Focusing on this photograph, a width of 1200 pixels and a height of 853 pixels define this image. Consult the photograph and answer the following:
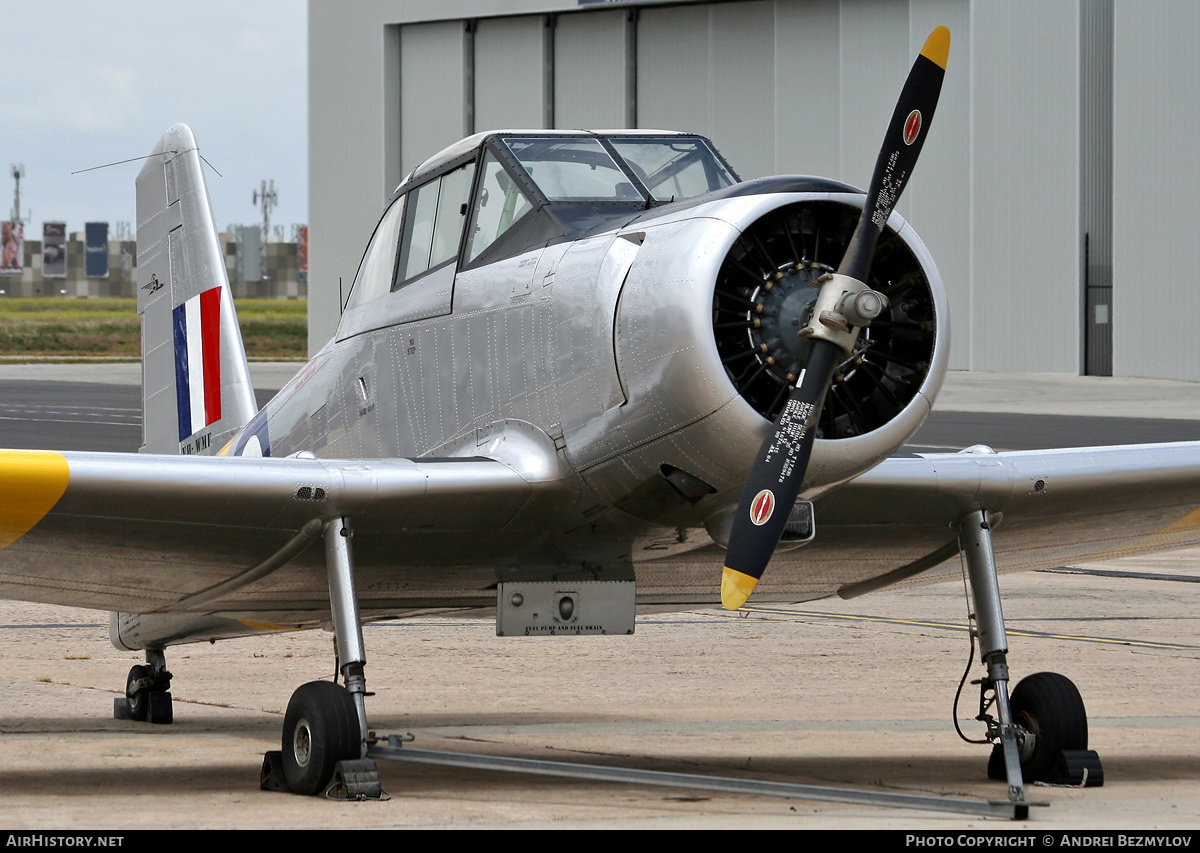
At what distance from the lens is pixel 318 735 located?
22.1 feet

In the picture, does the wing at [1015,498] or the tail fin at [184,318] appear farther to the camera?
the tail fin at [184,318]

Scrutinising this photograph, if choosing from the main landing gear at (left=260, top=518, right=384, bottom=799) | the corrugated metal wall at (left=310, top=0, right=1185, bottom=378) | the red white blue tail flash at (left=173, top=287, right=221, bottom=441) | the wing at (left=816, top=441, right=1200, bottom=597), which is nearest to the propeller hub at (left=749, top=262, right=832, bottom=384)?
the wing at (left=816, top=441, right=1200, bottom=597)

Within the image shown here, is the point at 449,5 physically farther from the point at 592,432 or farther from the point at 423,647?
the point at 592,432

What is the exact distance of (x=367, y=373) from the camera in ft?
28.0

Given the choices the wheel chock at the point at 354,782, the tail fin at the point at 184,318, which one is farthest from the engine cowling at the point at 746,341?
the tail fin at the point at 184,318

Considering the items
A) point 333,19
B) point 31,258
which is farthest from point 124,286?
point 333,19

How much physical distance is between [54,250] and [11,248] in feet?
15.7

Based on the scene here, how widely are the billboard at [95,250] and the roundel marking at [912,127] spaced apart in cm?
16152

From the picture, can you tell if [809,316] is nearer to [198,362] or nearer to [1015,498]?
[1015,498]

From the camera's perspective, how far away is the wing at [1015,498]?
26.2 feet

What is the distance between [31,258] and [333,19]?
11259cm

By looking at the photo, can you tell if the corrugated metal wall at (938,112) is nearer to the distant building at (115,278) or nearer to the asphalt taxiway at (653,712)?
the asphalt taxiway at (653,712)

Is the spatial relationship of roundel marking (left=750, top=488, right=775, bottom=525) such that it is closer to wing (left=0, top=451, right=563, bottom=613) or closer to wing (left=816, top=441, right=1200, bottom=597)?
wing (left=0, top=451, right=563, bottom=613)

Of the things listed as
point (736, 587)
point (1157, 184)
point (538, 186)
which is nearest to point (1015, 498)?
point (736, 587)
